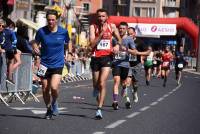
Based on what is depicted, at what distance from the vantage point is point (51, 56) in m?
13.6

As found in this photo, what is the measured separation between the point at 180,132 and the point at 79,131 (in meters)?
1.61

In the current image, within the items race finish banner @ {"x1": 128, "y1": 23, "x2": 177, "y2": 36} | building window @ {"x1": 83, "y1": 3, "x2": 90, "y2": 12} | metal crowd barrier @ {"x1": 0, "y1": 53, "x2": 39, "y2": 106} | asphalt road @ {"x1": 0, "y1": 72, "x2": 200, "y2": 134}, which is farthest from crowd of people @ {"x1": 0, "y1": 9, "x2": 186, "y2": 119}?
building window @ {"x1": 83, "y1": 3, "x2": 90, "y2": 12}

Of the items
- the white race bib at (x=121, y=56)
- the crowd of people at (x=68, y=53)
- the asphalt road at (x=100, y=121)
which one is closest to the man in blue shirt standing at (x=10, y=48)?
the crowd of people at (x=68, y=53)

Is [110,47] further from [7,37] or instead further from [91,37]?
[7,37]

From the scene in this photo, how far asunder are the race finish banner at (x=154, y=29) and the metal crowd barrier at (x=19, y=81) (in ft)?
175

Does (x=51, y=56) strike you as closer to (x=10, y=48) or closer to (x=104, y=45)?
(x=104, y=45)

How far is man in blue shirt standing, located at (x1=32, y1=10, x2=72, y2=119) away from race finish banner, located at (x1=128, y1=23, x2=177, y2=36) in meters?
58.4

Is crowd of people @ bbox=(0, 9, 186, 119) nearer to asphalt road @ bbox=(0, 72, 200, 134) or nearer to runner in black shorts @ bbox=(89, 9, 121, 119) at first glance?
runner in black shorts @ bbox=(89, 9, 121, 119)

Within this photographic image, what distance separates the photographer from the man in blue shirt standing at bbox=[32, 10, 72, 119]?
44.2 ft

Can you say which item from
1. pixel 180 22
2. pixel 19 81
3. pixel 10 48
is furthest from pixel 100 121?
pixel 180 22

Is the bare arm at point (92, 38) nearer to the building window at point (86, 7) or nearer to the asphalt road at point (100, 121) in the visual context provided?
the asphalt road at point (100, 121)

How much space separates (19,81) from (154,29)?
56657 millimetres

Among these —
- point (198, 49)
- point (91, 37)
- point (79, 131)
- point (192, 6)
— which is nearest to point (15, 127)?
point (79, 131)

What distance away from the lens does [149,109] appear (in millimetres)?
17344
